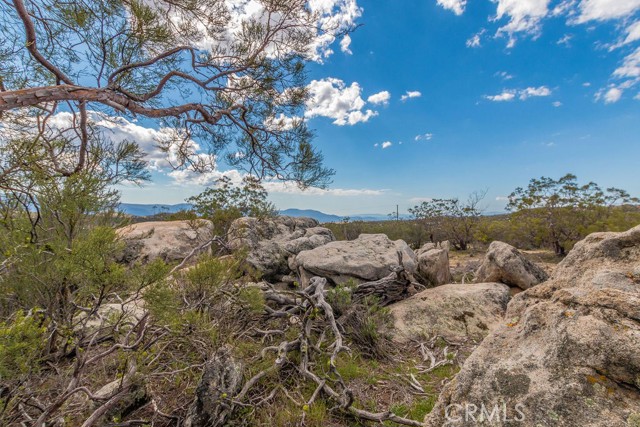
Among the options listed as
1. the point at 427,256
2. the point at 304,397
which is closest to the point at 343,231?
the point at 427,256

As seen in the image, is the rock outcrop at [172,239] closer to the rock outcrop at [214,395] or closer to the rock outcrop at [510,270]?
the rock outcrop at [214,395]

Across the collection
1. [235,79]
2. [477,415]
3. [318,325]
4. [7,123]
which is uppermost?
[235,79]

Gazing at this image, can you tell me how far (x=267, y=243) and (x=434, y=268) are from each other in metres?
4.45

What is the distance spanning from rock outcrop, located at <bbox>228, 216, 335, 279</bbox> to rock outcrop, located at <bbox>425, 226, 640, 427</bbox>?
4.89m

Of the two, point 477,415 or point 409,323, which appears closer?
point 477,415

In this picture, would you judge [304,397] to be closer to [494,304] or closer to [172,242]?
[494,304]

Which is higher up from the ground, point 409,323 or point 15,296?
point 15,296

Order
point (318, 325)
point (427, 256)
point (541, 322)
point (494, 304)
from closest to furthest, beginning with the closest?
point (541, 322) → point (318, 325) → point (494, 304) → point (427, 256)

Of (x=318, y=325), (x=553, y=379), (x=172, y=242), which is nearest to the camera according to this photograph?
(x=553, y=379)

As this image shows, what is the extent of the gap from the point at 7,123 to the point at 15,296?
347 centimetres

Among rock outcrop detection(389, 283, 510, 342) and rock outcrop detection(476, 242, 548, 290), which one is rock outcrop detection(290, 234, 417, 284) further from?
rock outcrop detection(476, 242, 548, 290)

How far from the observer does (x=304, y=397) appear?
2512mm

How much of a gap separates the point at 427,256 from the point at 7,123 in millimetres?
8353

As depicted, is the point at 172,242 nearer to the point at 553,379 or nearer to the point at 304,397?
the point at 304,397
